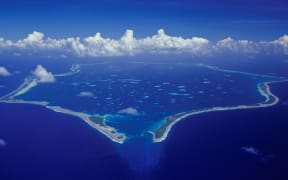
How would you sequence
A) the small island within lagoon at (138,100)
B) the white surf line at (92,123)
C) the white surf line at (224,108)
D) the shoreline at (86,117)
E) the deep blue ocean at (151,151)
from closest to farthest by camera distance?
the deep blue ocean at (151,151)
the white surf line at (92,123)
the shoreline at (86,117)
the white surf line at (224,108)
the small island within lagoon at (138,100)

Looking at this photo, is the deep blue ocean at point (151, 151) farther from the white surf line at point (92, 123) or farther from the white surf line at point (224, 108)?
the white surf line at point (224, 108)

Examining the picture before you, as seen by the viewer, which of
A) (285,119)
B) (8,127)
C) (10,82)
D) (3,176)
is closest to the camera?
(3,176)

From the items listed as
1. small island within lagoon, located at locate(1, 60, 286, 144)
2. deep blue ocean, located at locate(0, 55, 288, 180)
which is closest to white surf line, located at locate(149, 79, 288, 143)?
small island within lagoon, located at locate(1, 60, 286, 144)

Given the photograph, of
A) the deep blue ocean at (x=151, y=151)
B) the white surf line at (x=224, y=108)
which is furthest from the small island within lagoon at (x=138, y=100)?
the deep blue ocean at (x=151, y=151)

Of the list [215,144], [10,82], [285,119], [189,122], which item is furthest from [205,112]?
[10,82]

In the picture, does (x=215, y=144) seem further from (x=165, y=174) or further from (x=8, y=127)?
(x=8, y=127)

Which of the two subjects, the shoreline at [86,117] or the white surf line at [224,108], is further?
the white surf line at [224,108]

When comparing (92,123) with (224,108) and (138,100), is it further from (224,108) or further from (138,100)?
(224,108)

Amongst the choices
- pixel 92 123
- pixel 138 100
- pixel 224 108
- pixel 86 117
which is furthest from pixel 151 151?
pixel 138 100
